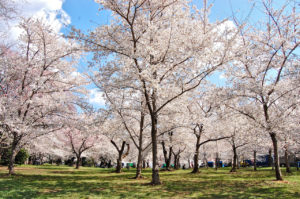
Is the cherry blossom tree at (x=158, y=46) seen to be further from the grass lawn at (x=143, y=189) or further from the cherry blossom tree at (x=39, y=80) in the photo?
the cherry blossom tree at (x=39, y=80)

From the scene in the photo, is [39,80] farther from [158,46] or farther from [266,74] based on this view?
[266,74]

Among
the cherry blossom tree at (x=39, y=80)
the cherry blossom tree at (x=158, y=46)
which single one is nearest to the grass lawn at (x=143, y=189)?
the cherry blossom tree at (x=158, y=46)

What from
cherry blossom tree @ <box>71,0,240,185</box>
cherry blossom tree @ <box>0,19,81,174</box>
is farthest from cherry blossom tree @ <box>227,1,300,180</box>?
cherry blossom tree @ <box>0,19,81,174</box>

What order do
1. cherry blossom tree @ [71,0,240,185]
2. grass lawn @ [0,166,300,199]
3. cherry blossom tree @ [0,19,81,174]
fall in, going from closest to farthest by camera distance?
grass lawn @ [0,166,300,199], cherry blossom tree @ [71,0,240,185], cherry blossom tree @ [0,19,81,174]

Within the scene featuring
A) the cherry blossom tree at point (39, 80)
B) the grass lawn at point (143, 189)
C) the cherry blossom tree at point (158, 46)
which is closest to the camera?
the grass lawn at point (143, 189)

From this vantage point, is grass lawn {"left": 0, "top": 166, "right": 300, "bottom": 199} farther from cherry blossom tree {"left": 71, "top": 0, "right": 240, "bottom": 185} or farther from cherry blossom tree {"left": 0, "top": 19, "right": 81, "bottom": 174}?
cherry blossom tree {"left": 0, "top": 19, "right": 81, "bottom": 174}

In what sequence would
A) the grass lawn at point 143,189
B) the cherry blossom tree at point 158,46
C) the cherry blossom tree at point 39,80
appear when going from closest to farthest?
the grass lawn at point 143,189 → the cherry blossom tree at point 158,46 → the cherry blossom tree at point 39,80

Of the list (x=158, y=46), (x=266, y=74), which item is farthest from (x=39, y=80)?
(x=266, y=74)

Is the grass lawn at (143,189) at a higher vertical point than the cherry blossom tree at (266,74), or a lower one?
lower

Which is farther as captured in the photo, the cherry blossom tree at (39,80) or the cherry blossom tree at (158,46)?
the cherry blossom tree at (39,80)

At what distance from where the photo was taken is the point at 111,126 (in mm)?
18203

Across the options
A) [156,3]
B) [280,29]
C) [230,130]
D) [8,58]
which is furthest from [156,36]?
[230,130]

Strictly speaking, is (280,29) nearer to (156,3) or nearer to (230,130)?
(156,3)

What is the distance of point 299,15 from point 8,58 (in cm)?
1825
